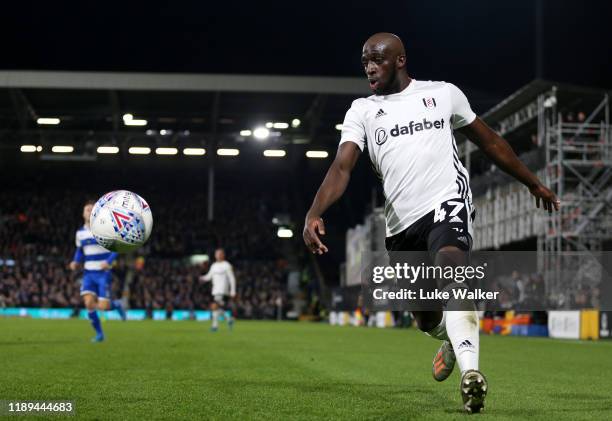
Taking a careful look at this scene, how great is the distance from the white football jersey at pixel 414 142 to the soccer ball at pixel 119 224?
3.50 m

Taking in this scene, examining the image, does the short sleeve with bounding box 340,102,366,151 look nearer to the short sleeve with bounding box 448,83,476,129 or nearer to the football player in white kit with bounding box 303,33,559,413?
the football player in white kit with bounding box 303,33,559,413

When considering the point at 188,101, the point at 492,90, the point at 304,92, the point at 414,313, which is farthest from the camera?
the point at 188,101

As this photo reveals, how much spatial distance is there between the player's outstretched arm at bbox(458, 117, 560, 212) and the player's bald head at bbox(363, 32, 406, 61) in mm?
702

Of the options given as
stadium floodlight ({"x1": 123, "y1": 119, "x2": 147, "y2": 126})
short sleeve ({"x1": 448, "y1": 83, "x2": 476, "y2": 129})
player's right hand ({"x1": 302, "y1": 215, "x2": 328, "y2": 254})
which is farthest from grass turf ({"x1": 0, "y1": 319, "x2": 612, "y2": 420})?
stadium floodlight ({"x1": 123, "y1": 119, "x2": 147, "y2": 126})

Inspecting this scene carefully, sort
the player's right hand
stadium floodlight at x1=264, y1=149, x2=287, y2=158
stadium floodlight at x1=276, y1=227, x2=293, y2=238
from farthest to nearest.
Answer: stadium floodlight at x1=276, y1=227, x2=293, y2=238, stadium floodlight at x1=264, y1=149, x2=287, y2=158, the player's right hand

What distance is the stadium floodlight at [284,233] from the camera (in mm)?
55312

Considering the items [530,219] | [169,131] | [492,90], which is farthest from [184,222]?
[530,219]

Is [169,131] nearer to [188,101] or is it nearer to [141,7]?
[188,101]

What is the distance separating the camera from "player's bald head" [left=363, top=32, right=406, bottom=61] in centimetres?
561

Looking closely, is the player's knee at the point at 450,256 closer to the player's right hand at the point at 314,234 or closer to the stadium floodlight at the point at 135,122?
the player's right hand at the point at 314,234

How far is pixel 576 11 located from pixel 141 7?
76.7ft

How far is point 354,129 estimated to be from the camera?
572 cm

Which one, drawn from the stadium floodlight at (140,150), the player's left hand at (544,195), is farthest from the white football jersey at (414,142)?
the stadium floodlight at (140,150)

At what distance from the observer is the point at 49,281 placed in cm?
4638
